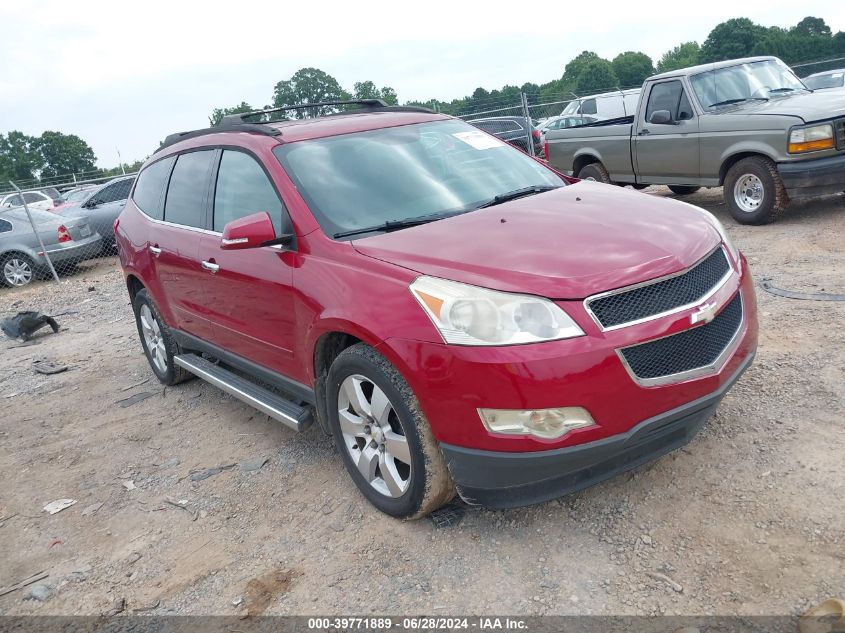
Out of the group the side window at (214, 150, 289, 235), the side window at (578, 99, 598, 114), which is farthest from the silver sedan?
the side window at (578, 99, 598, 114)

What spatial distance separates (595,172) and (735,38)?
2291 inches

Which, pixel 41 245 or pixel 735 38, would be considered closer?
pixel 41 245

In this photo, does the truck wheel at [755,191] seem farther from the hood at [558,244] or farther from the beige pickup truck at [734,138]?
the hood at [558,244]

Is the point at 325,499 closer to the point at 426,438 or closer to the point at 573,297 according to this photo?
the point at 426,438

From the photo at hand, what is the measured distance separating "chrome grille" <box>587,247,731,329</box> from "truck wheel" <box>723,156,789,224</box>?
5690 mm

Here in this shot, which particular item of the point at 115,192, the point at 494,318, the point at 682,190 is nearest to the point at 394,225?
the point at 494,318

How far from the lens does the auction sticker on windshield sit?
4.37m

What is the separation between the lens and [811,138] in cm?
755

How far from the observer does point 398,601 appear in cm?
281

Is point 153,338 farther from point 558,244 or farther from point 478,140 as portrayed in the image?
point 558,244

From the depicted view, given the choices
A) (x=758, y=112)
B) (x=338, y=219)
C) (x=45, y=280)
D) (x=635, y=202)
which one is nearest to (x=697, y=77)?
(x=758, y=112)

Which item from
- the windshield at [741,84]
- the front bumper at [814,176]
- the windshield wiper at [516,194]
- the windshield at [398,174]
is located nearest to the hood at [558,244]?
the windshield wiper at [516,194]

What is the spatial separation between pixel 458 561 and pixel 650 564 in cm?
77

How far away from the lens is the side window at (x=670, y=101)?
351 inches
